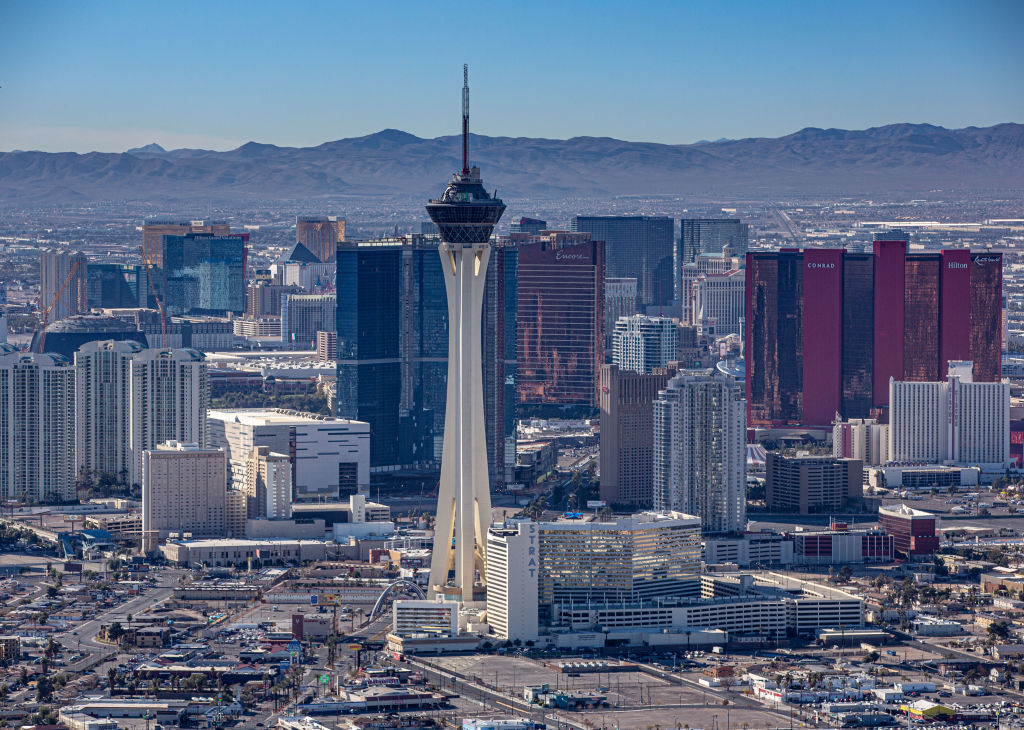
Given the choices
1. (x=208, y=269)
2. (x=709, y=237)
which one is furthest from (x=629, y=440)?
(x=709, y=237)

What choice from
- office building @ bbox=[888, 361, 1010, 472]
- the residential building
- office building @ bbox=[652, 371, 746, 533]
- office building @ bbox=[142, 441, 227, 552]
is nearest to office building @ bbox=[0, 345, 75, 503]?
office building @ bbox=[142, 441, 227, 552]

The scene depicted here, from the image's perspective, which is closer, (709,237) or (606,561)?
(606,561)

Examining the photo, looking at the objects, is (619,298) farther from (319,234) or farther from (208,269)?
(319,234)

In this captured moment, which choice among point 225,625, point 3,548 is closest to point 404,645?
point 225,625

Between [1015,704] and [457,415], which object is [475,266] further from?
[1015,704]

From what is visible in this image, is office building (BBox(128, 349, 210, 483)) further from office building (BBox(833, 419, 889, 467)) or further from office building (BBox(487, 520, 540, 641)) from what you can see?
office building (BBox(487, 520, 540, 641))

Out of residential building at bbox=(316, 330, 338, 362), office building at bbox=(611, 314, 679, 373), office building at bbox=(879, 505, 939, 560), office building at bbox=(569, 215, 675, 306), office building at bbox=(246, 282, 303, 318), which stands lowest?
office building at bbox=(879, 505, 939, 560)
